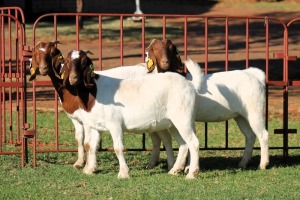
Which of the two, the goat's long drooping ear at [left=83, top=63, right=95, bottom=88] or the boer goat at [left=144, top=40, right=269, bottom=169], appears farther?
the boer goat at [left=144, top=40, right=269, bottom=169]

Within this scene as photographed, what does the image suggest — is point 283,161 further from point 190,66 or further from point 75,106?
point 75,106

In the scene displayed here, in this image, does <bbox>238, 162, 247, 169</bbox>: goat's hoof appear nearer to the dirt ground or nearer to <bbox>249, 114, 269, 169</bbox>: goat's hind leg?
<bbox>249, 114, 269, 169</bbox>: goat's hind leg

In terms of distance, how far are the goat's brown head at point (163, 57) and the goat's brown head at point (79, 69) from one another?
1.09 meters

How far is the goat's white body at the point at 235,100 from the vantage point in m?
13.6

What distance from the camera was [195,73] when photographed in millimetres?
13242

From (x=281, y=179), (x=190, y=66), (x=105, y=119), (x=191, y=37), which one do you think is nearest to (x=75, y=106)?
(x=105, y=119)

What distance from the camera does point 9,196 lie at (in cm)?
1163

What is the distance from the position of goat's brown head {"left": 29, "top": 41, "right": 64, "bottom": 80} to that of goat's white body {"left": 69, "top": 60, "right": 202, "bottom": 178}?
639 millimetres

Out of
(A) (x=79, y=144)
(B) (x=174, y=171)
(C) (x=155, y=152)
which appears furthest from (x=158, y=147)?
(A) (x=79, y=144)

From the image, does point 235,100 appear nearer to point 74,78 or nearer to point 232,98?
point 232,98

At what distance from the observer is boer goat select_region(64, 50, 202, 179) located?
12859mm

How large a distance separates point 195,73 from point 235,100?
0.81 meters

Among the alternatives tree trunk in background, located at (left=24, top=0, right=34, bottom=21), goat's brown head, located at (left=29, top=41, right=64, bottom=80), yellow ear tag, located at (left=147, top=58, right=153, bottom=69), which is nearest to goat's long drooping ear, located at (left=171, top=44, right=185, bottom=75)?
yellow ear tag, located at (left=147, top=58, right=153, bottom=69)

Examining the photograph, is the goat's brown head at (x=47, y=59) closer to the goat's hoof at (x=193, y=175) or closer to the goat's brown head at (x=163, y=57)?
the goat's brown head at (x=163, y=57)
